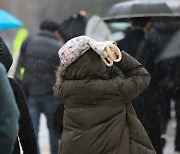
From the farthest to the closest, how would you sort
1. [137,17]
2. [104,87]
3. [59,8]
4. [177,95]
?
[59,8] < [177,95] < [137,17] < [104,87]

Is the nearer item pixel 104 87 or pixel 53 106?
pixel 104 87

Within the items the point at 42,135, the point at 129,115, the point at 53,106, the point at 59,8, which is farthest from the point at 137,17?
the point at 59,8

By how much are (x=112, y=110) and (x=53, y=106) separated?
116 inches

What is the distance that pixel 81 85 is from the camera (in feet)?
12.6

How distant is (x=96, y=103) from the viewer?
12.7 ft

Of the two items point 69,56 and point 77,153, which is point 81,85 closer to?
point 69,56

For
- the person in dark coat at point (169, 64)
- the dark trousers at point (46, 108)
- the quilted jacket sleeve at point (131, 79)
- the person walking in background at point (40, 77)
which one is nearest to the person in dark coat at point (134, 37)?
the person in dark coat at point (169, 64)

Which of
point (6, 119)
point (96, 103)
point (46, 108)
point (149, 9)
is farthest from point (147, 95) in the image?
point (6, 119)

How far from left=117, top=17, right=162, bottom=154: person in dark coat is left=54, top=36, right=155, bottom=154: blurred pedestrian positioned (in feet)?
5.83

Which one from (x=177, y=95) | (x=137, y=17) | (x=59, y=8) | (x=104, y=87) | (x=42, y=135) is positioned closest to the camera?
(x=104, y=87)

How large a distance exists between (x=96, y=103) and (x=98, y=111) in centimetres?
6

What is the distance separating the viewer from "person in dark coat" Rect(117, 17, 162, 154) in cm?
577

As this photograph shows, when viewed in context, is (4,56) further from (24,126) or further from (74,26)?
(74,26)

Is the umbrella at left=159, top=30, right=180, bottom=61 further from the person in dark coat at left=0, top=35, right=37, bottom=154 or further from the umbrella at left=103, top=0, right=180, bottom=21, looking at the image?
the person in dark coat at left=0, top=35, right=37, bottom=154
